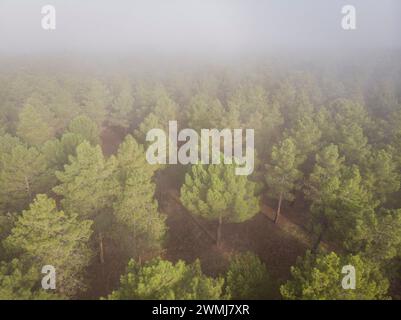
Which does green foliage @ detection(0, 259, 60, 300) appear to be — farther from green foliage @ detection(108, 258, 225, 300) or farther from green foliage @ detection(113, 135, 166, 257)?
green foliage @ detection(113, 135, 166, 257)

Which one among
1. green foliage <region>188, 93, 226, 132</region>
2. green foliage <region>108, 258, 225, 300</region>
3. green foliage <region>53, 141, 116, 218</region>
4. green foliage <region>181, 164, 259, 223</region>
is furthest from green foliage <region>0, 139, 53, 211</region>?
green foliage <region>188, 93, 226, 132</region>

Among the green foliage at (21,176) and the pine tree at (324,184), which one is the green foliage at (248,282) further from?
the green foliage at (21,176)

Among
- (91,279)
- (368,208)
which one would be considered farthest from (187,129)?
(368,208)

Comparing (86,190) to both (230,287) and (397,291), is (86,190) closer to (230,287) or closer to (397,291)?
(230,287)

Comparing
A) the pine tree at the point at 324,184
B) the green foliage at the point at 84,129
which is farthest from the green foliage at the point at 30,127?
→ the pine tree at the point at 324,184

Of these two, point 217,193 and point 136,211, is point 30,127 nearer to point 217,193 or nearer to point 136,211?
point 136,211

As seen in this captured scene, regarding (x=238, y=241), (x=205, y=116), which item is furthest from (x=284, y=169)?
(x=205, y=116)
